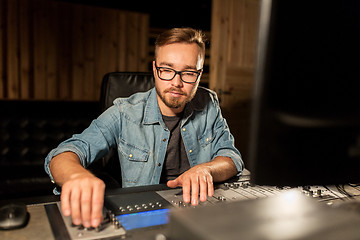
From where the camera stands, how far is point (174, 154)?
1.50 meters

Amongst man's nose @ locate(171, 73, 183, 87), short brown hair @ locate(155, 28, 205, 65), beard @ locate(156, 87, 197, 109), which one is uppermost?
short brown hair @ locate(155, 28, 205, 65)

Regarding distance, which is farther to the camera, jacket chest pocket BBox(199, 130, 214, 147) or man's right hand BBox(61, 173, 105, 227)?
jacket chest pocket BBox(199, 130, 214, 147)

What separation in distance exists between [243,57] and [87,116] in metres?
1.91

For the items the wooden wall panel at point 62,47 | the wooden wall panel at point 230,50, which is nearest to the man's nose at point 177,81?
the wooden wall panel at point 230,50

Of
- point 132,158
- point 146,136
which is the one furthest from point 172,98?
point 132,158

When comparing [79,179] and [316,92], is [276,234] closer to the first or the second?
[316,92]

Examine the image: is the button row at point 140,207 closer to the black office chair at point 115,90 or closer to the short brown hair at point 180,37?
the short brown hair at point 180,37

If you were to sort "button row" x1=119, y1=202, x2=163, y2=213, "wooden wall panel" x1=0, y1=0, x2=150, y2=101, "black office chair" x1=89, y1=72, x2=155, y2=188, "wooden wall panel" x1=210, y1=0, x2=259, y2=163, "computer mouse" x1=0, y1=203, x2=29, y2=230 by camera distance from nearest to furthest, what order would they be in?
"computer mouse" x1=0, y1=203, x2=29, y2=230 → "button row" x1=119, y1=202, x2=163, y2=213 → "black office chair" x1=89, y1=72, x2=155, y2=188 → "wooden wall panel" x1=210, y1=0, x2=259, y2=163 → "wooden wall panel" x1=0, y1=0, x2=150, y2=101

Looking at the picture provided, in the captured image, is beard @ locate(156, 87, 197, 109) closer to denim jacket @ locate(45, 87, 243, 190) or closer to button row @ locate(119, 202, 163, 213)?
denim jacket @ locate(45, 87, 243, 190)

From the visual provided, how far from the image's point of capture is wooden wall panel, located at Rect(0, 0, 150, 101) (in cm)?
406

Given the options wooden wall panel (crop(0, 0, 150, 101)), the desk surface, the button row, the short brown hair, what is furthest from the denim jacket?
wooden wall panel (crop(0, 0, 150, 101))

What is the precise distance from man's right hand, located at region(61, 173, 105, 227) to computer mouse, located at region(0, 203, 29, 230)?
81 mm

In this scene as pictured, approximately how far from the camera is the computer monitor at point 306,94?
0.42 metres

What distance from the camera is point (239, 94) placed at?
11.8 ft
